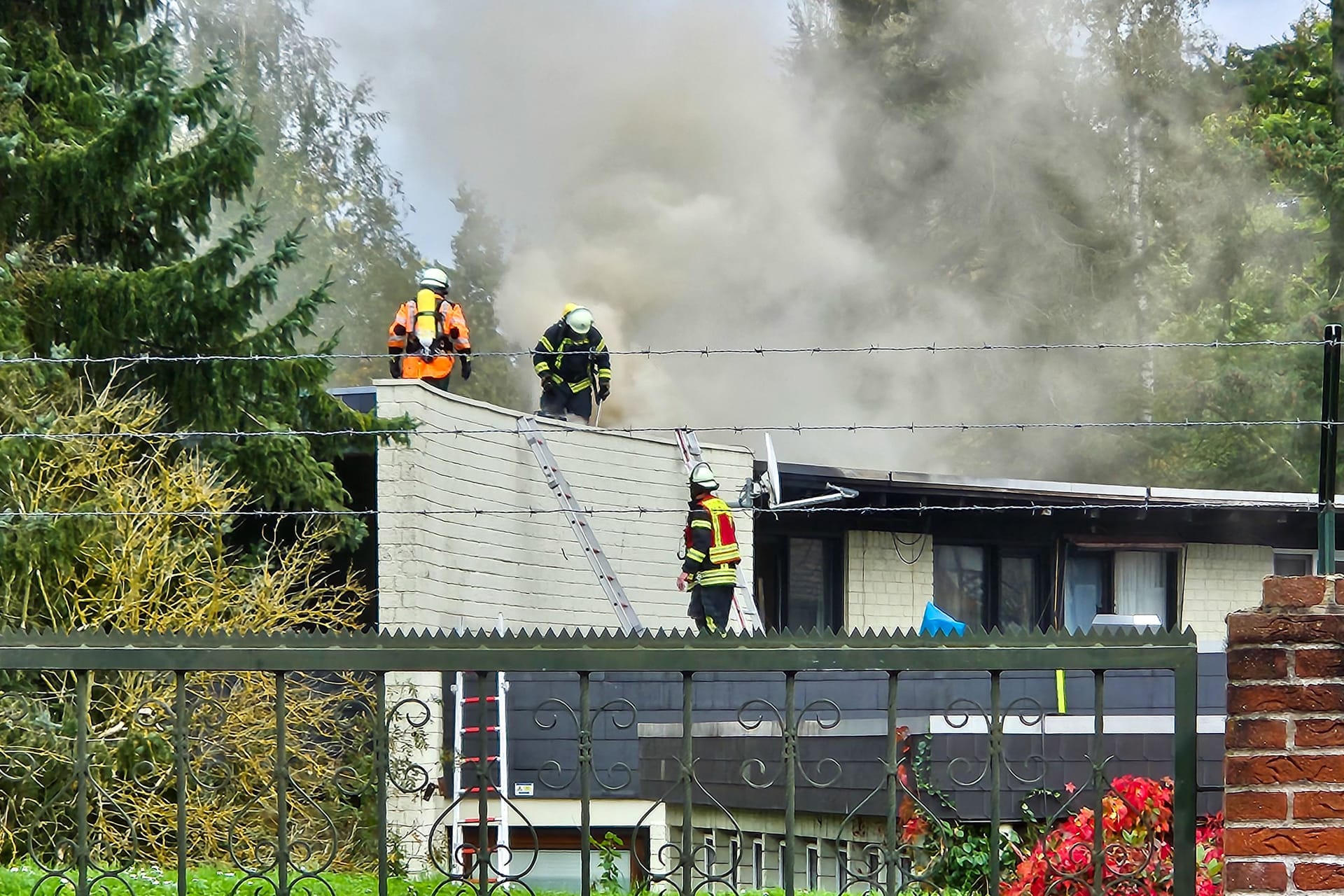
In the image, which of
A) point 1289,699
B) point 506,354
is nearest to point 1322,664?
point 1289,699

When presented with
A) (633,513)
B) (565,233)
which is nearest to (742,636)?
(633,513)

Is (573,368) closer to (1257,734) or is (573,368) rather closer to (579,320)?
(579,320)

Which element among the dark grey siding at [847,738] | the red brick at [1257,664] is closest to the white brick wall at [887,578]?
the dark grey siding at [847,738]

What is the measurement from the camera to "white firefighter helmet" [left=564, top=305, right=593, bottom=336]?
15477 millimetres

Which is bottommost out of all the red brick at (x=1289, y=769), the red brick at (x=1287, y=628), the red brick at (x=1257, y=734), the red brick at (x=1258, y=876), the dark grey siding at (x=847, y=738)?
the dark grey siding at (x=847, y=738)

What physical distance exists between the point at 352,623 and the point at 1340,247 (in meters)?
20.2

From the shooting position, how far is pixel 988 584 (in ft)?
68.3

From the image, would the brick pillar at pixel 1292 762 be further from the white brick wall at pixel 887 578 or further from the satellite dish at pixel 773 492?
the white brick wall at pixel 887 578

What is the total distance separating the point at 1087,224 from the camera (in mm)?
40281

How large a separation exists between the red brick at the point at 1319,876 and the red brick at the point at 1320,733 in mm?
303

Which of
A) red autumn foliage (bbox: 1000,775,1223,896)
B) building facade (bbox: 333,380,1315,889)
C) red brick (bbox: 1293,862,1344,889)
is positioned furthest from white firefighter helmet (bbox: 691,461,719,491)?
red brick (bbox: 1293,862,1344,889)

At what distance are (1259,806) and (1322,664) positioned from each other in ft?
1.29

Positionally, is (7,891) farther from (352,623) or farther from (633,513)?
(633,513)

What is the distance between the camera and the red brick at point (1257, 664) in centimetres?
444
